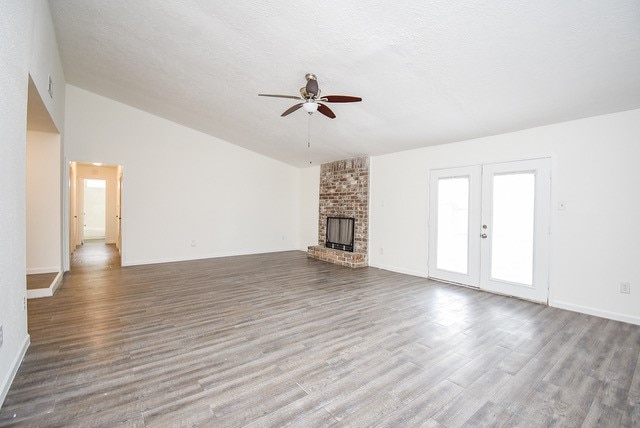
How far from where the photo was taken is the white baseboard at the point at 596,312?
3305 millimetres

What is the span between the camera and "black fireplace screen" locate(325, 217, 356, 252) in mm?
6828

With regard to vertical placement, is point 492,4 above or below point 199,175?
above

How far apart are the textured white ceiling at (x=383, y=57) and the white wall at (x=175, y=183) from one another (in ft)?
3.25

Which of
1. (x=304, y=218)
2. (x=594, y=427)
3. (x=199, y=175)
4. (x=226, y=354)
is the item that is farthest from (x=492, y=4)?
(x=304, y=218)

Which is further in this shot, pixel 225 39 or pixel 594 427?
pixel 225 39

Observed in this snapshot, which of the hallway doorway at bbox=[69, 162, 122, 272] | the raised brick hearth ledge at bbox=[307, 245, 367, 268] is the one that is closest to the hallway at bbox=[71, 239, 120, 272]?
the hallway doorway at bbox=[69, 162, 122, 272]

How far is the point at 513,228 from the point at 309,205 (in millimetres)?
5238

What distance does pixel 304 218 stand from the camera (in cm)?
857

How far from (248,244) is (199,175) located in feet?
7.20

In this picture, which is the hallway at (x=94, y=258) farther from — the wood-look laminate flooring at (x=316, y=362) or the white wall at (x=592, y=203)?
the white wall at (x=592, y=203)

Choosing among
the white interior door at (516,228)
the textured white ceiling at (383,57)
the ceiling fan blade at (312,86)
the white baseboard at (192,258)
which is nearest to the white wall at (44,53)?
the textured white ceiling at (383,57)

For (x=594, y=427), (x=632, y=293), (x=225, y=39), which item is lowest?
(x=594, y=427)

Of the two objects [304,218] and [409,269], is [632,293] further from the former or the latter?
[304,218]

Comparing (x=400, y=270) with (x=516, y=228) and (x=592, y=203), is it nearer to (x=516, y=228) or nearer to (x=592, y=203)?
(x=516, y=228)
